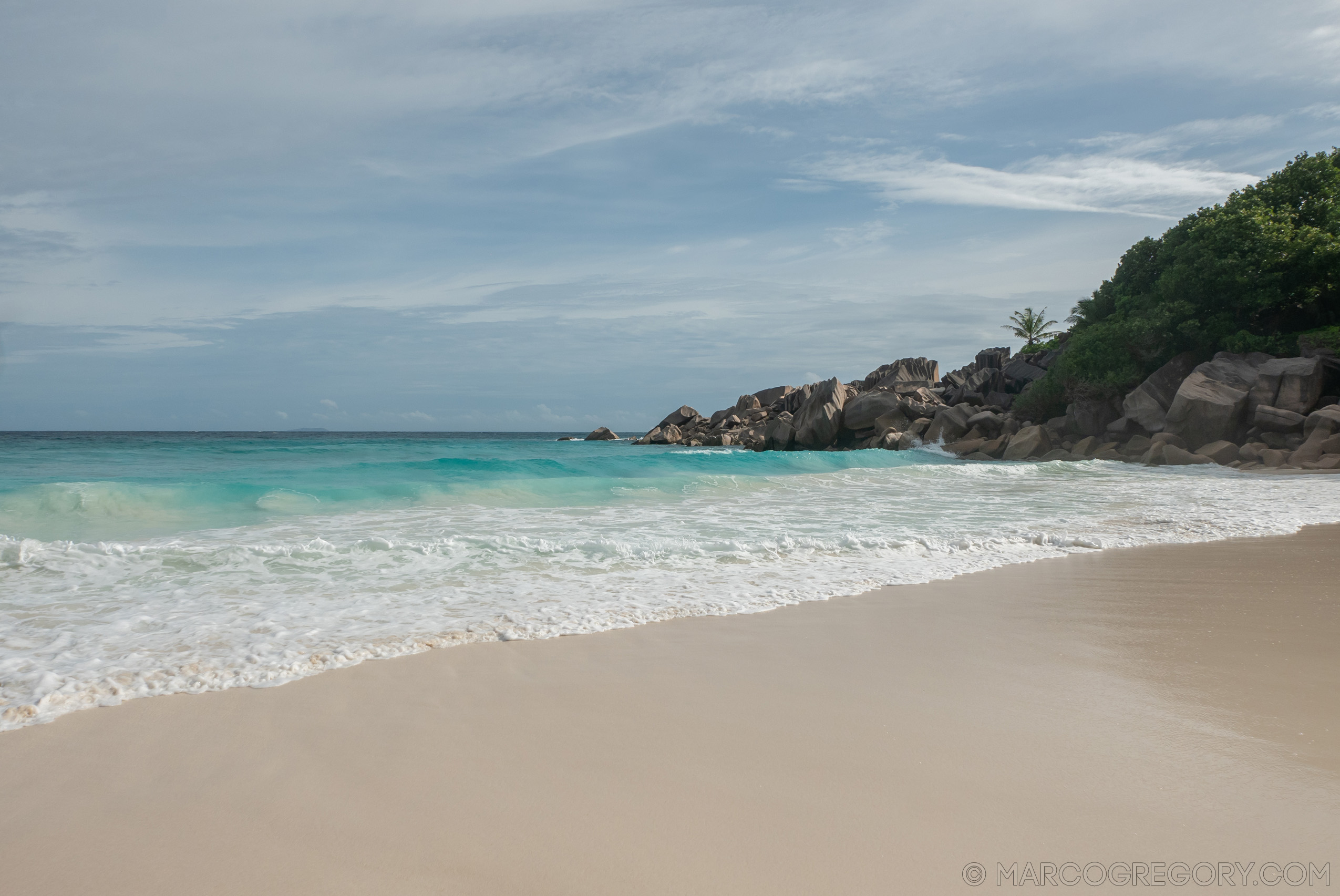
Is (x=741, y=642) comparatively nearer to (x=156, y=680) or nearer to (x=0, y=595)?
(x=156, y=680)

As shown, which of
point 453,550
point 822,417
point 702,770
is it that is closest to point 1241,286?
point 822,417

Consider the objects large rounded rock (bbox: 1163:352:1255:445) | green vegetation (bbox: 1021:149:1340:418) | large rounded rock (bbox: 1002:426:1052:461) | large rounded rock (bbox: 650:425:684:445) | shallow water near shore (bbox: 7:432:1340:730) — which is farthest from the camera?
large rounded rock (bbox: 650:425:684:445)

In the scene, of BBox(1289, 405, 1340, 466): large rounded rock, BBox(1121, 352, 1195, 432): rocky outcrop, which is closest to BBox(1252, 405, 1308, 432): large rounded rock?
BBox(1289, 405, 1340, 466): large rounded rock

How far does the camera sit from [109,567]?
6461mm

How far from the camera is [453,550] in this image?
721 centimetres

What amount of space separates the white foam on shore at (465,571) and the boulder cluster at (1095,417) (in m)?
8.41

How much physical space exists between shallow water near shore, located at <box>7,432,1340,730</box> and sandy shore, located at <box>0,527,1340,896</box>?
609mm

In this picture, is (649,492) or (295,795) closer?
(295,795)

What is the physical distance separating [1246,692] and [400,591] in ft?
17.8

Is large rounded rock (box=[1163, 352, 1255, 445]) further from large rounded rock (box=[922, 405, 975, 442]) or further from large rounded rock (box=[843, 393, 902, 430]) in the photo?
large rounded rock (box=[843, 393, 902, 430])

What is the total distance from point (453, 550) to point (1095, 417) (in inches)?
1037

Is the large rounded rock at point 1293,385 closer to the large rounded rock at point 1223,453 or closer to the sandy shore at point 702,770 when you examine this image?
the large rounded rock at point 1223,453

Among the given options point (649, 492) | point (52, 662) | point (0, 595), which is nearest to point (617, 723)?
point (52, 662)

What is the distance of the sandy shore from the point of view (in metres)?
2.07
